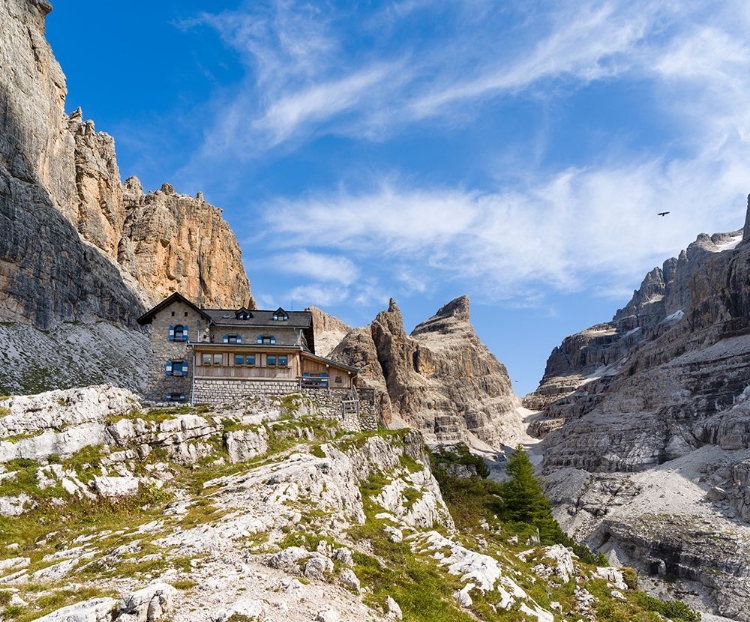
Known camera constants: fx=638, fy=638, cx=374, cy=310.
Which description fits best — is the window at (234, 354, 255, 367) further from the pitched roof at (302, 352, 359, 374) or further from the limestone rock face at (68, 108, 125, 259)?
the limestone rock face at (68, 108, 125, 259)

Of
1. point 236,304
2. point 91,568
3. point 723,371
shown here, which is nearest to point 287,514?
point 91,568

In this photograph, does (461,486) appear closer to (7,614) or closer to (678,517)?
(7,614)

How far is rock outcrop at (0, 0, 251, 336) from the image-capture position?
316ft

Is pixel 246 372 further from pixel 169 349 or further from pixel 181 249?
pixel 181 249

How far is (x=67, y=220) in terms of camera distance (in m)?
112

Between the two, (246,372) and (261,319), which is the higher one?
(261,319)

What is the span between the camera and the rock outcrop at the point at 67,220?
96.2 m

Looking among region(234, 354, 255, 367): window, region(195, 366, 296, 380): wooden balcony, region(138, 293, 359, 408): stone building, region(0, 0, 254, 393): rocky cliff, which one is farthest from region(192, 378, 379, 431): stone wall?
region(0, 0, 254, 393): rocky cliff

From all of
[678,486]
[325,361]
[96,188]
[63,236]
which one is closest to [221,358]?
[325,361]

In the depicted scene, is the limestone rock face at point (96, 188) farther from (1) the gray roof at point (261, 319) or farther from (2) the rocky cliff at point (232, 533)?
(2) the rocky cliff at point (232, 533)

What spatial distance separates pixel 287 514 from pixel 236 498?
374 cm

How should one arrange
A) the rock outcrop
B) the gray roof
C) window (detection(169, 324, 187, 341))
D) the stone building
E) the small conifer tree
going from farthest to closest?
1. the rock outcrop
2. the small conifer tree
3. the gray roof
4. window (detection(169, 324, 187, 341))
5. the stone building

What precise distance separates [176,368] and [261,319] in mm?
9326

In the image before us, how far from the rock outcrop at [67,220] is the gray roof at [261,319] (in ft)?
140
